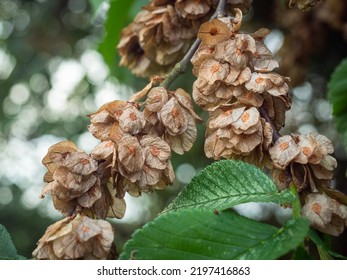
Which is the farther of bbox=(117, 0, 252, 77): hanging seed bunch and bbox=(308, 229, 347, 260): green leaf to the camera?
bbox=(117, 0, 252, 77): hanging seed bunch

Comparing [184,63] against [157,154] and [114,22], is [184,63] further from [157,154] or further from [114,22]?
[114,22]

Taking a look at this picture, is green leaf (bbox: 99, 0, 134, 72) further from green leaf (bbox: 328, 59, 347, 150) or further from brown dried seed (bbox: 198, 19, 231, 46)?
brown dried seed (bbox: 198, 19, 231, 46)

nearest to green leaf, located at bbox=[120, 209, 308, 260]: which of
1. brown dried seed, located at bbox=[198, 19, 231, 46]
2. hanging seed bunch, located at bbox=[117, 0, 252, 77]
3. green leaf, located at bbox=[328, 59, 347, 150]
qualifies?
brown dried seed, located at bbox=[198, 19, 231, 46]

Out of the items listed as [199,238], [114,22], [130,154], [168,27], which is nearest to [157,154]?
[130,154]

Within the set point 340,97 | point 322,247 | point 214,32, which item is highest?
point 214,32

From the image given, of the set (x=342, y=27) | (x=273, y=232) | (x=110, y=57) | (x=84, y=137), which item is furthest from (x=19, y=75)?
(x=273, y=232)

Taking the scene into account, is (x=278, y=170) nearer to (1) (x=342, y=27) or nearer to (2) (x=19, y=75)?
(1) (x=342, y=27)
